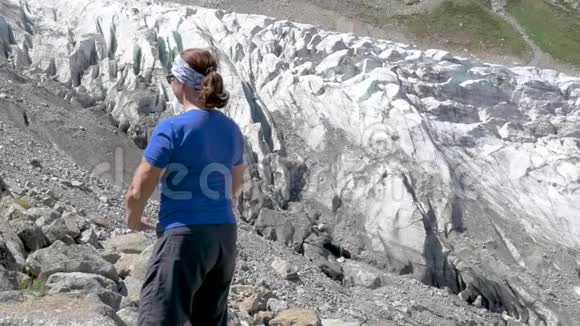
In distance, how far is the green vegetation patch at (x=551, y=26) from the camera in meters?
67.9

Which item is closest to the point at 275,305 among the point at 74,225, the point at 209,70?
the point at 74,225

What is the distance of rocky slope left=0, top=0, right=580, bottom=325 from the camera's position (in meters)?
21.5

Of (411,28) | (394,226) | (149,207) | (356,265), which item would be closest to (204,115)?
(149,207)

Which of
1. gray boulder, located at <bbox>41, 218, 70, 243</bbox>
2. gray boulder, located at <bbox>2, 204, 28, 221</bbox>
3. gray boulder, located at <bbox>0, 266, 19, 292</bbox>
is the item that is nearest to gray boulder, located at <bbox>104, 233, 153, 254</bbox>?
gray boulder, located at <bbox>41, 218, 70, 243</bbox>

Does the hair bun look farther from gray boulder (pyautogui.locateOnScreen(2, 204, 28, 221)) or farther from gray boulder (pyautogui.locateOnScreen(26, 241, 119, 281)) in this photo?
gray boulder (pyautogui.locateOnScreen(2, 204, 28, 221))

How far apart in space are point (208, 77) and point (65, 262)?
4.21 metres

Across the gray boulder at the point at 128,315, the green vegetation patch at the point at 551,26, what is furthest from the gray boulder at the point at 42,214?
the green vegetation patch at the point at 551,26

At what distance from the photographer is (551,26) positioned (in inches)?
2936

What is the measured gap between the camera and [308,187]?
25.9 m

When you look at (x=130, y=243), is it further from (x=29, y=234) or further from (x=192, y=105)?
(x=192, y=105)

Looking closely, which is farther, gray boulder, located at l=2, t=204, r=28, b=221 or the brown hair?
gray boulder, located at l=2, t=204, r=28, b=221

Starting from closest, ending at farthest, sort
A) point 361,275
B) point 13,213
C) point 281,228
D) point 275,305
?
point 13,213 → point 275,305 → point 361,275 → point 281,228

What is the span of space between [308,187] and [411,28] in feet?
162

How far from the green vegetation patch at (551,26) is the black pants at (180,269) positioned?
66369 mm
